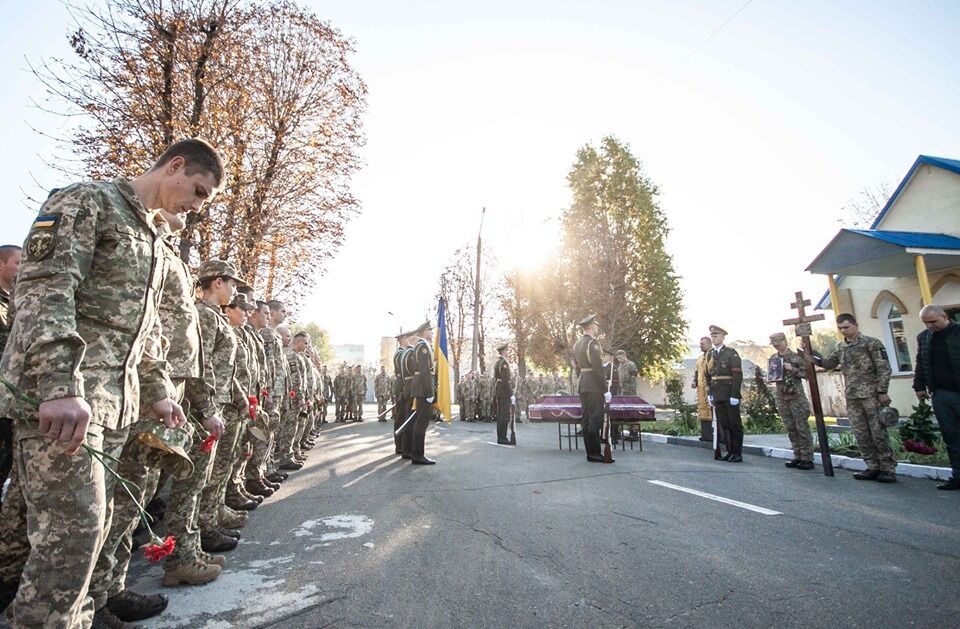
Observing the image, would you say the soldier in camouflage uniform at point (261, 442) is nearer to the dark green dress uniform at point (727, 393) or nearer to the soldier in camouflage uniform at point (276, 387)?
the soldier in camouflage uniform at point (276, 387)

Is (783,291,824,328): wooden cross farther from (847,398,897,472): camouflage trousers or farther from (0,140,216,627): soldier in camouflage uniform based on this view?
(0,140,216,627): soldier in camouflage uniform

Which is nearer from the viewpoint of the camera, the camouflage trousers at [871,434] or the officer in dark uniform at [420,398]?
the camouflage trousers at [871,434]

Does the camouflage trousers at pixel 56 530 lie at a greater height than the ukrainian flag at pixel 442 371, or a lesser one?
lesser

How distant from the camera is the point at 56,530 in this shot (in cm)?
181

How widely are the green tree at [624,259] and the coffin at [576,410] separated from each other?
16.1 metres

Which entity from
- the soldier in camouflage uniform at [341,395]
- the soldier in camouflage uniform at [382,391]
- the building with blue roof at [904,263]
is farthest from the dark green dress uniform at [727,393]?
the soldier in camouflage uniform at [341,395]

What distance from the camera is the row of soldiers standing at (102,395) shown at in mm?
1798

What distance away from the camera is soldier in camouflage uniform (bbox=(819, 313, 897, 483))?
22.4 ft

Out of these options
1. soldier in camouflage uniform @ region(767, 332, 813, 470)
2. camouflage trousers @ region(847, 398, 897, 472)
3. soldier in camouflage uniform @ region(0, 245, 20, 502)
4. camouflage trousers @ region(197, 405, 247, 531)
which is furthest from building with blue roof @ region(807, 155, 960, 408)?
soldier in camouflage uniform @ region(0, 245, 20, 502)

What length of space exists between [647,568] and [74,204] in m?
3.74

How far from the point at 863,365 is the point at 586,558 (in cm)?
620

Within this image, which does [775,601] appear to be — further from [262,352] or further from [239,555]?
[262,352]

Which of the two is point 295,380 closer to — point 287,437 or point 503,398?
point 287,437

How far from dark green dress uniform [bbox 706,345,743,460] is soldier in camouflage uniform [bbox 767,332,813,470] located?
631 millimetres
